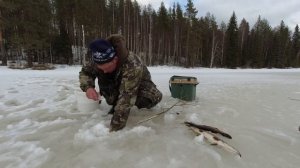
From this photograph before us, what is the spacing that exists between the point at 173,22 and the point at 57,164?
37.2m

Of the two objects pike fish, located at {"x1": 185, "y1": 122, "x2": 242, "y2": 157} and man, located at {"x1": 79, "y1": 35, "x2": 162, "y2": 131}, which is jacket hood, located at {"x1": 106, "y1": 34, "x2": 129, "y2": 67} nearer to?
man, located at {"x1": 79, "y1": 35, "x2": 162, "y2": 131}

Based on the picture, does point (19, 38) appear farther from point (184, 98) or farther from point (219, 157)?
point (219, 157)

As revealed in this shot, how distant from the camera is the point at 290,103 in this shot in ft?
16.6

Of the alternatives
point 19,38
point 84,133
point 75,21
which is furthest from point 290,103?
point 75,21

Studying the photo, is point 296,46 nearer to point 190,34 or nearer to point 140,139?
point 190,34

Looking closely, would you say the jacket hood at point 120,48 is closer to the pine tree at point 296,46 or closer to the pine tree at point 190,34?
the pine tree at point 190,34

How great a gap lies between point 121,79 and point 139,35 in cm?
3052

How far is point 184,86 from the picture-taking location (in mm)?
4699

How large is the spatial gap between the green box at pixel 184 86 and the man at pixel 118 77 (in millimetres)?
1141

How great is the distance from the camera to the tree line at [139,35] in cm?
2103

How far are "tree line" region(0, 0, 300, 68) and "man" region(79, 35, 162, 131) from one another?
19.4 metres

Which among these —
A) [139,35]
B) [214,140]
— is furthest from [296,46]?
[214,140]

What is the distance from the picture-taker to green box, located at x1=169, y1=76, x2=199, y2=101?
4594 mm

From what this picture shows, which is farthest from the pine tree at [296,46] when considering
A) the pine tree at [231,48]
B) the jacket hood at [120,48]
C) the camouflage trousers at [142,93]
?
the jacket hood at [120,48]
